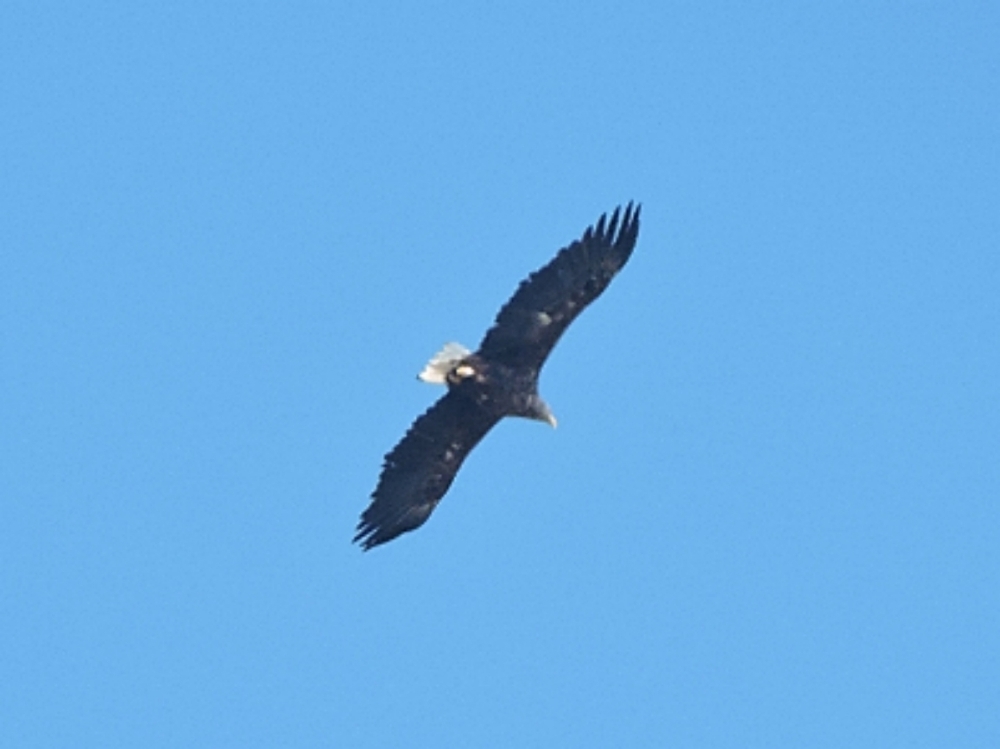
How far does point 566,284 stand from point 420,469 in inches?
100

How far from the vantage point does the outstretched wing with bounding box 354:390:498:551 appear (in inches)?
960

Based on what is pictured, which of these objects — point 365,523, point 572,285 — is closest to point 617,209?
point 572,285

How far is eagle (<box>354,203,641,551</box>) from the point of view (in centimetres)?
2327

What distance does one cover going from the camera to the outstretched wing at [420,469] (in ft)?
80.0

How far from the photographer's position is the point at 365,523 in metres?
24.5

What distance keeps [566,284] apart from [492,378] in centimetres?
122

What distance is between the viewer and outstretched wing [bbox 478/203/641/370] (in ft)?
76.2

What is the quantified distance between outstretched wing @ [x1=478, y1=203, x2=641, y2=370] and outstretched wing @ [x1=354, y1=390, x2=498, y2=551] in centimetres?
119

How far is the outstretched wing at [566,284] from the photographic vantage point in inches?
915

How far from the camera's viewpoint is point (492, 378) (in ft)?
78.1

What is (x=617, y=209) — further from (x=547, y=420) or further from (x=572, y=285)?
(x=547, y=420)

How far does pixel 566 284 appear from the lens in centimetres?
2330

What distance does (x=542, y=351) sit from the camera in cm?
2373

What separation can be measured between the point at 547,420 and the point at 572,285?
1.67m
